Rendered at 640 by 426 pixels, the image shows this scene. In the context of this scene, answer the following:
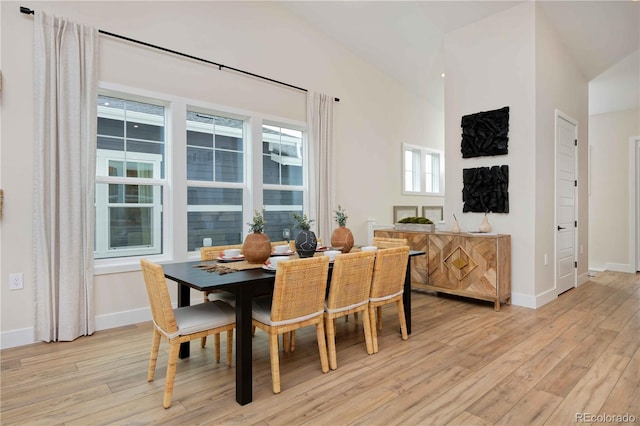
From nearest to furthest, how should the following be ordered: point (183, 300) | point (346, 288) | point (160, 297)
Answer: point (160, 297) → point (346, 288) → point (183, 300)

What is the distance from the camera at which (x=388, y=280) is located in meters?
2.93

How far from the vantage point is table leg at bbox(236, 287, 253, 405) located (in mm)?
2086

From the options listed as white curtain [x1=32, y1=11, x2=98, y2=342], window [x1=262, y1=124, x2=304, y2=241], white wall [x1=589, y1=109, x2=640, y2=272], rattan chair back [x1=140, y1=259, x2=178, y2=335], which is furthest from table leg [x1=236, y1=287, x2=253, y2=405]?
white wall [x1=589, y1=109, x2=640, y2=272]

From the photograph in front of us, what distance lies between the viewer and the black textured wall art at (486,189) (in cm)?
428

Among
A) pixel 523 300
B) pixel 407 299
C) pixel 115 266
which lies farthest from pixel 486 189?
pixel 115 266

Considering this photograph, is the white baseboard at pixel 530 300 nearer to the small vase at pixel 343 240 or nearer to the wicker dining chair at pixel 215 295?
the small vase at pixel 343 240

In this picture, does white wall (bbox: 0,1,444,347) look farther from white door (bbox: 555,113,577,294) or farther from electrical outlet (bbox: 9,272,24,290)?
white door (bbox: 555,113,577,294)

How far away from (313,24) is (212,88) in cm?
186

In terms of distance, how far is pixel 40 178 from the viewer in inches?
120

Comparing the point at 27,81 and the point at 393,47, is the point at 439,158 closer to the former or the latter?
the point at 393,47

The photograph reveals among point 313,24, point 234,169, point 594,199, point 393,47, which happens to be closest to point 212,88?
point 234,169

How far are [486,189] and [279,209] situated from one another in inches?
103

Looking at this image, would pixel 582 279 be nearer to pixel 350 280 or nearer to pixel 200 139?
pixel 350 280

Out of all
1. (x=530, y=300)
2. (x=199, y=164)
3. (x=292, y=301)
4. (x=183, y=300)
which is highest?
(x=199, y=164)
